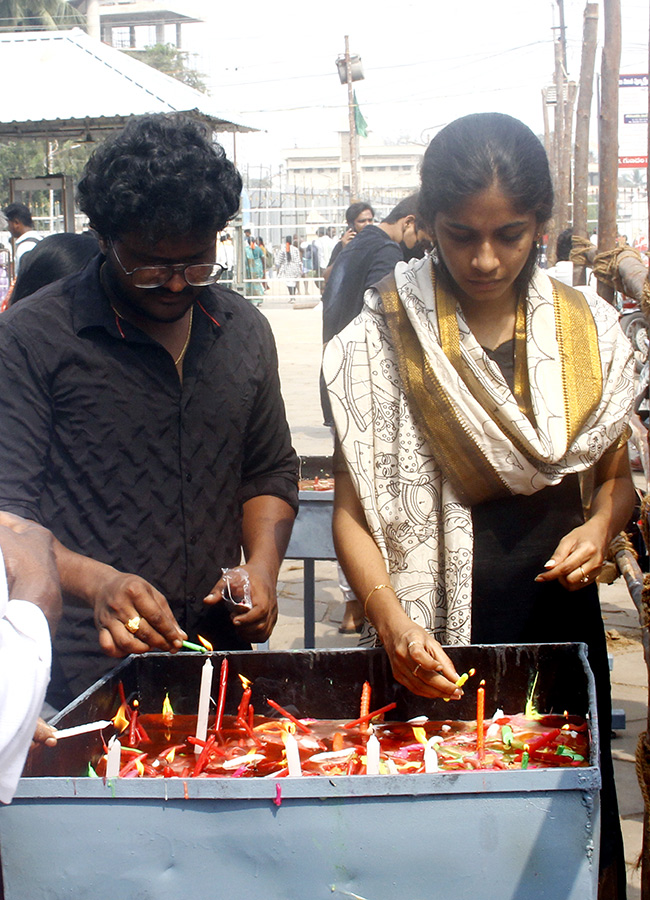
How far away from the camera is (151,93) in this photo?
9.48m

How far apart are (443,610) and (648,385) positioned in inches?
68.1

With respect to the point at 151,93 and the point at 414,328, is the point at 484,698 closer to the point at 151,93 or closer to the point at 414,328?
the point at 414,328

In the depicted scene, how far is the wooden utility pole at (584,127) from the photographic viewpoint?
1319 cm

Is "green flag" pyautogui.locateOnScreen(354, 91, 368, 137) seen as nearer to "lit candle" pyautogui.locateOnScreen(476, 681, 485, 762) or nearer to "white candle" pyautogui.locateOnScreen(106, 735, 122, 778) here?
"lit candle" pyautogui.locateOnScreen(476, 681, 485, 762)

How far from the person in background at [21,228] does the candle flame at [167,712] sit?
924 centimetres

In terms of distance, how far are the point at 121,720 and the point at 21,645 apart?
0.64 m

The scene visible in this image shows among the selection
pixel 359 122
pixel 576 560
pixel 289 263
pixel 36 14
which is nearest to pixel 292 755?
pixel 576 560

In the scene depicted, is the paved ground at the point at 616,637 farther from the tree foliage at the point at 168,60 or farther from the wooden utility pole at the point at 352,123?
the tree foliage at the point at 168,60

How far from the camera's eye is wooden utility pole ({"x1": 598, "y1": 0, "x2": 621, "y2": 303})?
8.02 m

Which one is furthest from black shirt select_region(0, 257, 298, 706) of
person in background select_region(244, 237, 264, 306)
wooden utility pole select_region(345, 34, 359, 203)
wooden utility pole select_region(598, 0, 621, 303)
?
wooden utility pole select_region(345, 34, 359, 203)

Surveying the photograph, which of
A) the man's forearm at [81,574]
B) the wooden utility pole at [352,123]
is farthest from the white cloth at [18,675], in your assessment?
the wooden utility pole at [352,123]

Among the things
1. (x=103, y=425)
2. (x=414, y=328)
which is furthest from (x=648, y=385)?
(x=103, y=425)

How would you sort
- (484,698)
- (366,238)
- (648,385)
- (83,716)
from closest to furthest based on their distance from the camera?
1. (83,716)
2. (484,698)
3. (648,385)
4. (366,238)

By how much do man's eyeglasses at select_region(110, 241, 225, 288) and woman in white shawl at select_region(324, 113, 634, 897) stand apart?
31 centimetres
